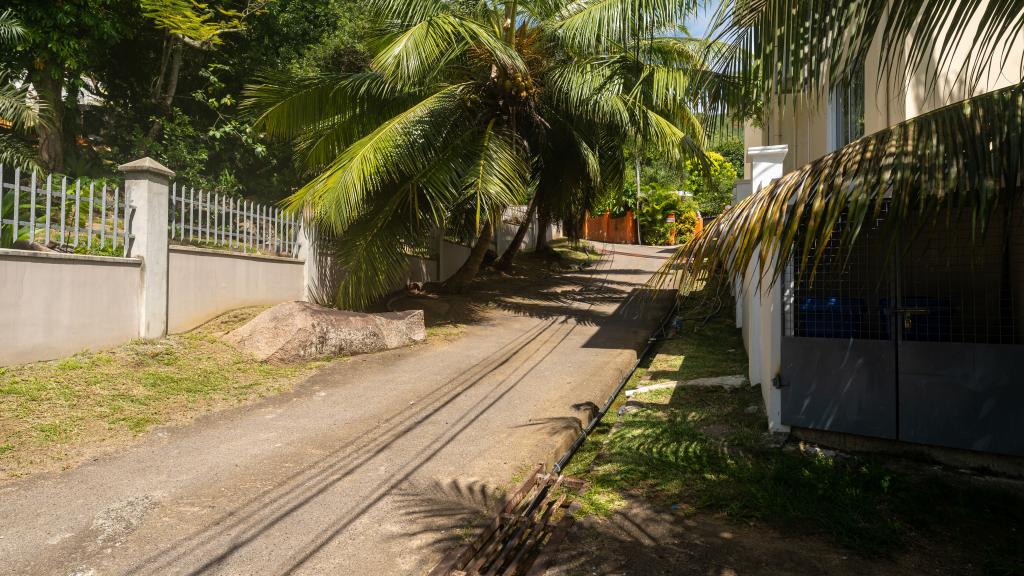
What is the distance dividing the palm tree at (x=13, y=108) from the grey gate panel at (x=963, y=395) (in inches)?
513

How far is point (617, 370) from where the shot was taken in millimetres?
8555

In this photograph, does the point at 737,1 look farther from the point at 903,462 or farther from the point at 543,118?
the point at 543,118

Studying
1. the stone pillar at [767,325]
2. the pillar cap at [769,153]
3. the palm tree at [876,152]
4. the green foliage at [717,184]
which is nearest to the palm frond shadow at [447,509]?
the palm tree at [876,152]

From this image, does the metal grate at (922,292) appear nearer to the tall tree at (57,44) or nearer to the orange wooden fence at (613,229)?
the tall tree at (57,44)

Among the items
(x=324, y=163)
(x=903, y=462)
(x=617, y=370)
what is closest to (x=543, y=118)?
(x=324, y=163)

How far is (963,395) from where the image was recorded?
15.9 ft

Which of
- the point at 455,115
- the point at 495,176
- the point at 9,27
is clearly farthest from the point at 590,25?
the point at 9,27

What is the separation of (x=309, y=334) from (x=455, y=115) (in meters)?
4.40

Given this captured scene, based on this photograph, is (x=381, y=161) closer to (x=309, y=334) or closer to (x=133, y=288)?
(x=309, y=334)

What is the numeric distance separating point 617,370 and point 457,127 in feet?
16.3

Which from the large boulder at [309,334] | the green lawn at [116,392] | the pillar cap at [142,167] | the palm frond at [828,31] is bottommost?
the green lawn at [116,392]

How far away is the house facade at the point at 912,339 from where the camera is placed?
Answer: 479cm

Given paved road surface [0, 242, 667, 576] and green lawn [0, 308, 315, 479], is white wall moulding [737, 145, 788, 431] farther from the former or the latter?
green lawn [0, 308, 315, 479]

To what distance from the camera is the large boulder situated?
8.21 meters
